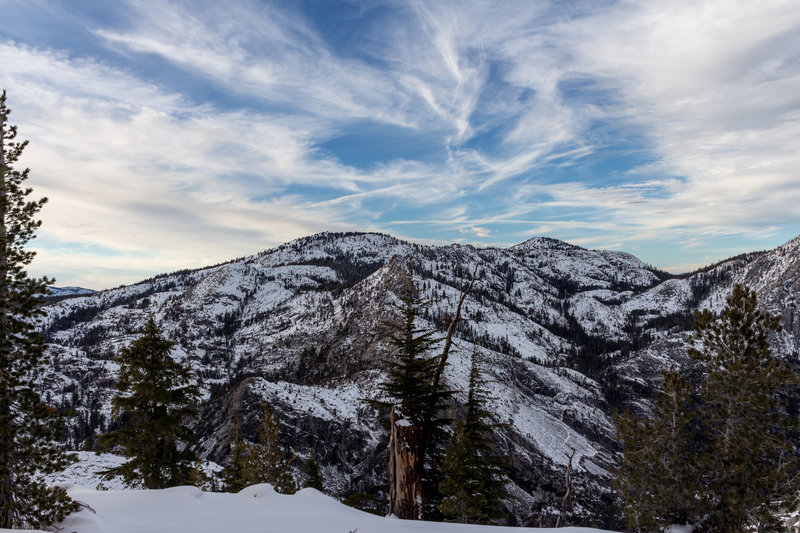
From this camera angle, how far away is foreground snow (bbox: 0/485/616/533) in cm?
845

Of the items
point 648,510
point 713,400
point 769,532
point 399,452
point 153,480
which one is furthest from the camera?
point 153,480

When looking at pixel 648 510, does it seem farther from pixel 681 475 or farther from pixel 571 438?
pixel 571 438

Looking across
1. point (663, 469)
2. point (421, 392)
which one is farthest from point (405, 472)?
point (663, 469)

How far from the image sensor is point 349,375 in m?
148

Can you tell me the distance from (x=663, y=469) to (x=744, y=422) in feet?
13.1

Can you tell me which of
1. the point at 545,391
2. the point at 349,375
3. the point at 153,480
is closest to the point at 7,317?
the point at 153,480

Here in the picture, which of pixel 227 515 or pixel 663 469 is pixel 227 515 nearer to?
pixel 227 515

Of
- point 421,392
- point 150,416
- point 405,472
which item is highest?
point 421,392

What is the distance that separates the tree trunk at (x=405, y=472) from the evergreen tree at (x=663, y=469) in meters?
11.7

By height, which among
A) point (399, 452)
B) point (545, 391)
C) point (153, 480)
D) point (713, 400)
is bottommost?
point (545, 391)

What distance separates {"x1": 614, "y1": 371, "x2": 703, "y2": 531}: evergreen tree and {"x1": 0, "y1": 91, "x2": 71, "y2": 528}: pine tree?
68.2 feet

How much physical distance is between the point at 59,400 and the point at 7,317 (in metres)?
242

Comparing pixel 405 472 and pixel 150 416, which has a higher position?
pixel 405 472

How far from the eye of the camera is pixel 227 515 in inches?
372
